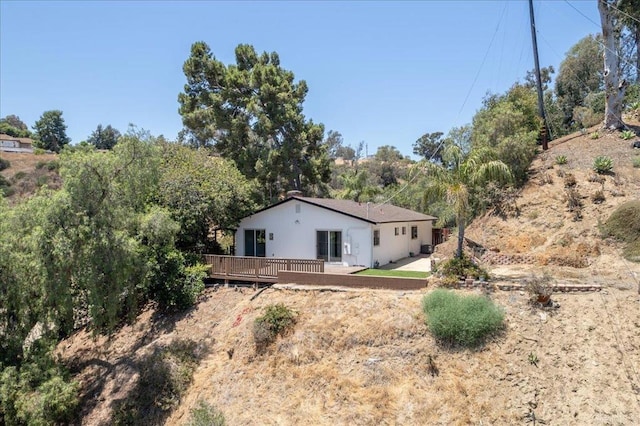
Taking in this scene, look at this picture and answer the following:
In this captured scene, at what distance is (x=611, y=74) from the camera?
24891mm

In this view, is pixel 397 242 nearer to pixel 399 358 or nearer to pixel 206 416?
pixel 399 358

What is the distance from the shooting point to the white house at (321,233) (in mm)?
21109

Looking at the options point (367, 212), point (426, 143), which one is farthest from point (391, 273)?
point (426, 143)

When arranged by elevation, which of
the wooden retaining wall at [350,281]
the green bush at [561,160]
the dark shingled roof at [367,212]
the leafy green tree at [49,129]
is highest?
the leafy green tree at [49,129]

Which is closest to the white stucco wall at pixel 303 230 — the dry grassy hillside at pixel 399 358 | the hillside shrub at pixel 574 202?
the dry grassy hillside at pixel 399 358

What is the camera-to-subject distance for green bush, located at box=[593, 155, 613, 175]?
21.5 meters

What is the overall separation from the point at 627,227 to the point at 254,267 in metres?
15.4

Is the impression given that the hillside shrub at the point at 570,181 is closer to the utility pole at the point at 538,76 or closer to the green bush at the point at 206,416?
the utility pole at the point at 538,76

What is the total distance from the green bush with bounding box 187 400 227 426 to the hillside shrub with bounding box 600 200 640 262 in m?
15.5

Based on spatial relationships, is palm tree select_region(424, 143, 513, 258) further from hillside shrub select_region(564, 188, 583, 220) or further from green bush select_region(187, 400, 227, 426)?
green bush select_region(187, 400, 227, 426)

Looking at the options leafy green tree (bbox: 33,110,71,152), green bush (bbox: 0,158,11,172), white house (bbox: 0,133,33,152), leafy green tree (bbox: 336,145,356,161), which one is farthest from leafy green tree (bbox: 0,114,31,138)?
leafy green tree (bbox: 336,145,356,161)

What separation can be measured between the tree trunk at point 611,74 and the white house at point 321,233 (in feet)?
47.6

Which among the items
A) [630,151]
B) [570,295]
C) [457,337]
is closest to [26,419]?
[457,337]

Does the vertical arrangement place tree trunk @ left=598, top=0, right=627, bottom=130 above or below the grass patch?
above
